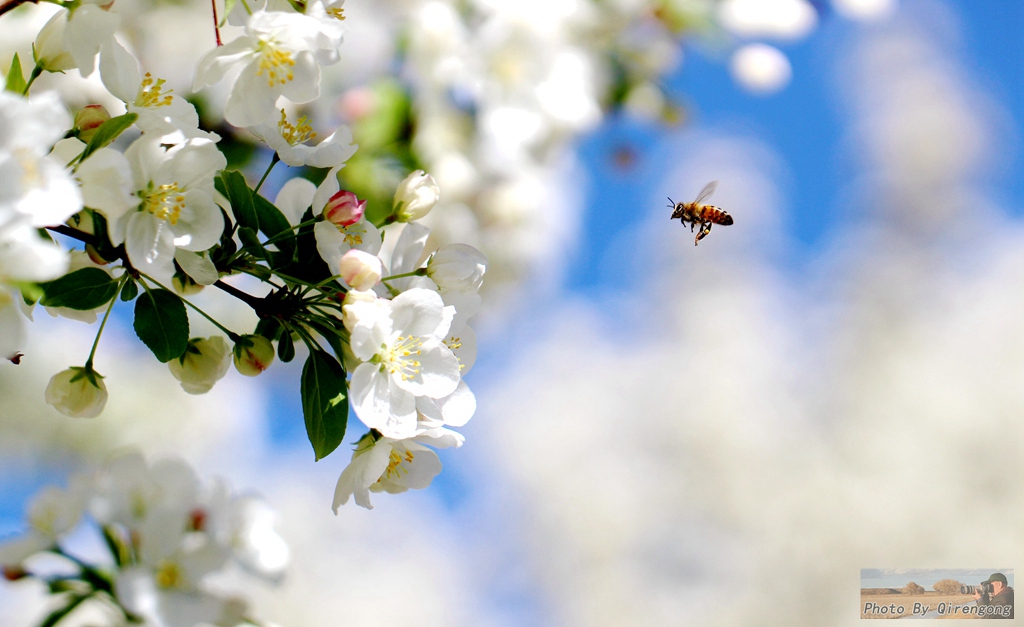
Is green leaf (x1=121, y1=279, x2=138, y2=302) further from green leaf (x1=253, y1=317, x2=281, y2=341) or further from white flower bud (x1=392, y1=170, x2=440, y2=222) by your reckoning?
white flower bud (x1=392, y1=170, x2=440, y2=222)

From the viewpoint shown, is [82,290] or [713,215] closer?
[82,290]

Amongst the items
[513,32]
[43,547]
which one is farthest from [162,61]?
[43,547]

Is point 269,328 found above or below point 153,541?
above

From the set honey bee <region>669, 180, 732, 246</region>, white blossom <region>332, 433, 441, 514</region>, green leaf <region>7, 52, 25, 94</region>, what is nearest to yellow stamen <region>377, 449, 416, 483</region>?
white blossom <region>332, 433, 441, 514</region>
